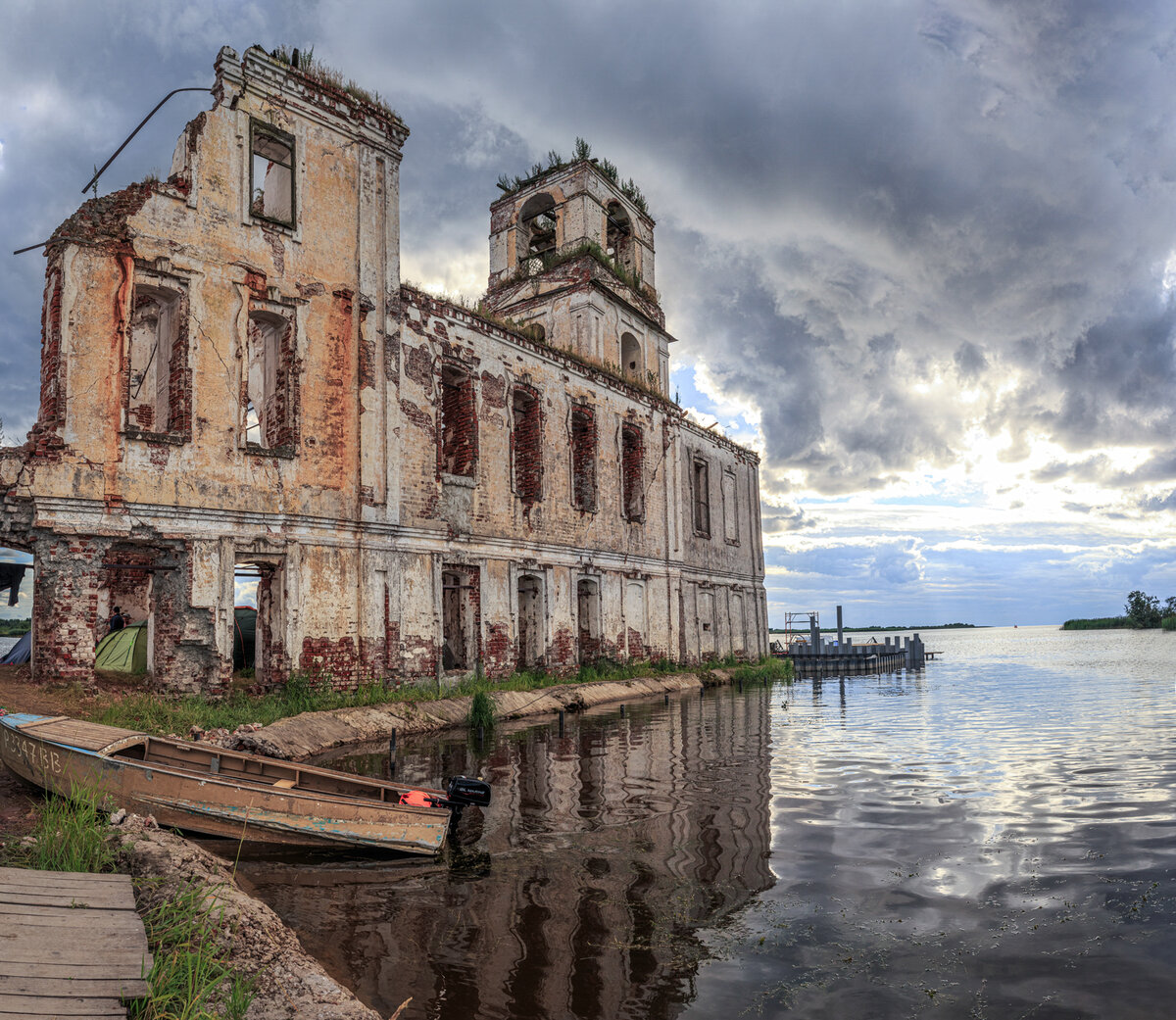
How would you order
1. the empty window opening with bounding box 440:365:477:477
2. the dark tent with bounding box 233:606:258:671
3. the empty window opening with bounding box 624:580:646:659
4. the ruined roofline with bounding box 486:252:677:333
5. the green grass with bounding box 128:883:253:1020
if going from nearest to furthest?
the green grass with bounding box 128:883:253:1020 → the dark tent with bounding box 233:606:258:671 → the empty window opening with bounding box 440:365:477:477 → the empty window opening with bounding box 624:580:646:659 → the ruined roofline with bounding box 486:252:677:333

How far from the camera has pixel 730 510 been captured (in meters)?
33.1

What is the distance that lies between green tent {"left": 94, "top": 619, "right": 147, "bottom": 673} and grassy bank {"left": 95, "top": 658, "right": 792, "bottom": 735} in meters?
1.93

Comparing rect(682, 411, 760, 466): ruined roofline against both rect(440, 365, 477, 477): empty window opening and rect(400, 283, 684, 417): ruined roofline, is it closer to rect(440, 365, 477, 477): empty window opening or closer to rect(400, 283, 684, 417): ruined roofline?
rect(400, 283, 684, 417): ruined roofline

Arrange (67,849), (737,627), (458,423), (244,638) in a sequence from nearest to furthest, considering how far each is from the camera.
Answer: (67,849) < (244,638) < (458,423) < (737,627)

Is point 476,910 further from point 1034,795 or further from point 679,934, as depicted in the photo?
point 1034,795

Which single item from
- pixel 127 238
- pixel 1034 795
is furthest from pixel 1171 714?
pixel 127 238

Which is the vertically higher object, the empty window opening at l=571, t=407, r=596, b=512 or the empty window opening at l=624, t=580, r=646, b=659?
Result: the empty window opening at l=571, t=407, r=596, b=512

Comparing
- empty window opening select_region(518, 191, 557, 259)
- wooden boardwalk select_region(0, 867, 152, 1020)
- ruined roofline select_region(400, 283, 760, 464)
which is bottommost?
wooden boardwalk select_region(0, 867, 152, 1020)

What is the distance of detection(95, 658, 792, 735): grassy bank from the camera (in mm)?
11930

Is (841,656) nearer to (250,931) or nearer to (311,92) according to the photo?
(311,92)

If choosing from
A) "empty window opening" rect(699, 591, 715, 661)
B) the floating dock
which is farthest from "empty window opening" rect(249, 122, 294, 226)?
the floating dock

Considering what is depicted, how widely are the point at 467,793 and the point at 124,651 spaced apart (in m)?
9.90

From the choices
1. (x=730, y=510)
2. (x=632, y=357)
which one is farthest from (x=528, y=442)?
(x=730, y=510)

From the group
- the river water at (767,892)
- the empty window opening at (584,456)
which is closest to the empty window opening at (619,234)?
the empty window opening at (584,456)
